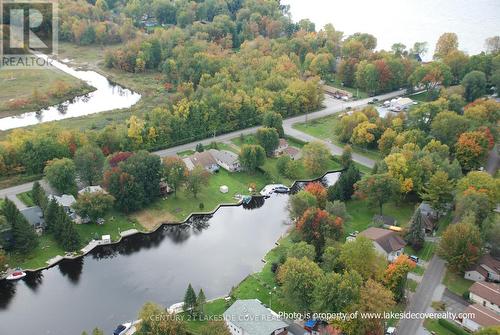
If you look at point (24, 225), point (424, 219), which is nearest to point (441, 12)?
point (424, 219)

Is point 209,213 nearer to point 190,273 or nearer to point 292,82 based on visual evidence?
point 190,273

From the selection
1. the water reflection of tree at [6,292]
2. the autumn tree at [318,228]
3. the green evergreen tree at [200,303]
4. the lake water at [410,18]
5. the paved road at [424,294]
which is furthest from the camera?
the lake water at [410,18]

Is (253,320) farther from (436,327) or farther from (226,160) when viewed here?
(226,160)

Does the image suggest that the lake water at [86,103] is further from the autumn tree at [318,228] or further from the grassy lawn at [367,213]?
the autumn tree at [318,228]

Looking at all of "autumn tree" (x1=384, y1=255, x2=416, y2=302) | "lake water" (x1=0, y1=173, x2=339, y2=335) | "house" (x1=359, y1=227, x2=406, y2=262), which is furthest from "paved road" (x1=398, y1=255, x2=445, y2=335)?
"lake water" (x1=0, y1=173, x2=339, y2=335)

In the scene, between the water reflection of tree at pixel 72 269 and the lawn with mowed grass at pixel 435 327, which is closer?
the lawn with mowed grass at pixel 435 327

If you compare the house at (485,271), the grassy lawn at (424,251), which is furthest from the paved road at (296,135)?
the house at (485,271)
